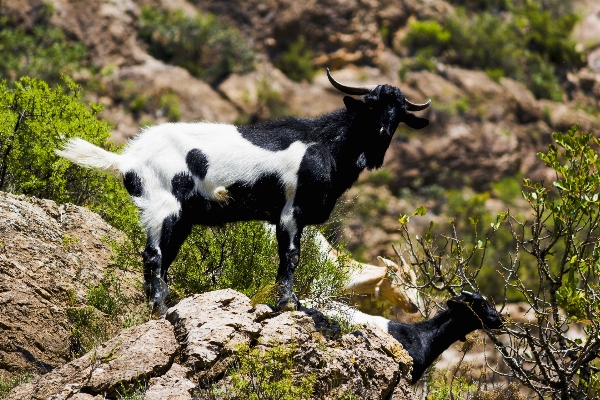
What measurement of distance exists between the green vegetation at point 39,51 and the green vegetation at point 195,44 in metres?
3.98

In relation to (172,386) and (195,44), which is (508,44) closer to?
(195,44)

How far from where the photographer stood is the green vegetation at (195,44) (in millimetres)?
35031

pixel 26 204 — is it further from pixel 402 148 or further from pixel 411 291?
pixel 402 148

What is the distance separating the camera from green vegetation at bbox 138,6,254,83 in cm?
3503

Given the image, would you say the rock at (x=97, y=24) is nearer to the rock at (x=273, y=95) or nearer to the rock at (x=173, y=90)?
the rock at (x=173, y=90)

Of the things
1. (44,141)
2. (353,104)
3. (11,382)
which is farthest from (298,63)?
(11,382)


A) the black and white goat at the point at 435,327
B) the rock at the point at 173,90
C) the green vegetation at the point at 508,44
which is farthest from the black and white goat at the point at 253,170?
the green vegetation at the point at 508,44

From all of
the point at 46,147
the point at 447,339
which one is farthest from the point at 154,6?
the point at 447,339

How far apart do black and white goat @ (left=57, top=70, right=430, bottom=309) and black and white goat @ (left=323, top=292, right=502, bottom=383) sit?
1128mm

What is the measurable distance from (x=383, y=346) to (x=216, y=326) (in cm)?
138

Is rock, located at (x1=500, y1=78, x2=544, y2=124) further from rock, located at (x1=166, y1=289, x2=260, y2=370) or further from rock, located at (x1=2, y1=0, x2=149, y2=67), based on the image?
rock, located at (x1=166, y1=289, x2=260, y2=370)

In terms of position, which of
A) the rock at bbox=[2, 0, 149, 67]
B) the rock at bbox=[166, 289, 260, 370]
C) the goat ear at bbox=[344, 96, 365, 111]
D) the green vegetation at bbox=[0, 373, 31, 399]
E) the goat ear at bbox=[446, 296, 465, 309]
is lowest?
the rock at bbox=[2, 0, 149, 67]

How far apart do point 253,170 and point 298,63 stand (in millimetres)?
30045

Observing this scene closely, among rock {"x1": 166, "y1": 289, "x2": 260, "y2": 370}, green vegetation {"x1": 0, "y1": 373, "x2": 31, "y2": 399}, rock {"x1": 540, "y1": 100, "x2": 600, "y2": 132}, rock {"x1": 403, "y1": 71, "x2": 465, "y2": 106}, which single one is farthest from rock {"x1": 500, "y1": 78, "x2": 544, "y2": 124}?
green vegetation {"x1": 0, "y1": 373, "x2": 31, "y2": 399}
